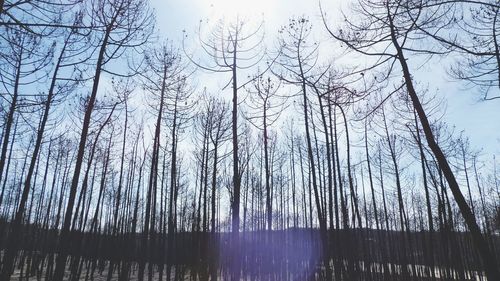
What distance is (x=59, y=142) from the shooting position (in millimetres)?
21453

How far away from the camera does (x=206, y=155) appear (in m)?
15.9

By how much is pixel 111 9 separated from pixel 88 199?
15.7 meters

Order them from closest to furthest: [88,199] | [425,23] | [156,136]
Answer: [425,23] → [156,136] → [88,199]

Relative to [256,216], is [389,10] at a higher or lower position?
higher

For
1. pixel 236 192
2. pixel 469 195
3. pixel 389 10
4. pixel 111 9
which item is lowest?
pixel 236 192

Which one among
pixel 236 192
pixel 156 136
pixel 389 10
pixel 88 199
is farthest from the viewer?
pixel 88 199

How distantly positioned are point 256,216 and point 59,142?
54.2 feet

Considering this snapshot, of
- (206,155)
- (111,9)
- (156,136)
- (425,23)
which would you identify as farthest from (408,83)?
(206,155)

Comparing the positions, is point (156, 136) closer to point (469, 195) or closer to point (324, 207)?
point (324, 207)

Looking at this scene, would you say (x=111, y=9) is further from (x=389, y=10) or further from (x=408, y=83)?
(x=408, y=83)

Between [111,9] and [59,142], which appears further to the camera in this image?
[59,142]

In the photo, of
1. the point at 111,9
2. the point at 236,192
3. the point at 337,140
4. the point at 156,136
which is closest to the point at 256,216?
the point at 337,140

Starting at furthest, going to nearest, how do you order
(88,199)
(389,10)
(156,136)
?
(88,199), (156,136), (389,10)

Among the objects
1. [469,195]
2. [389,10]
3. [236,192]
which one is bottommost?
[236,192]
